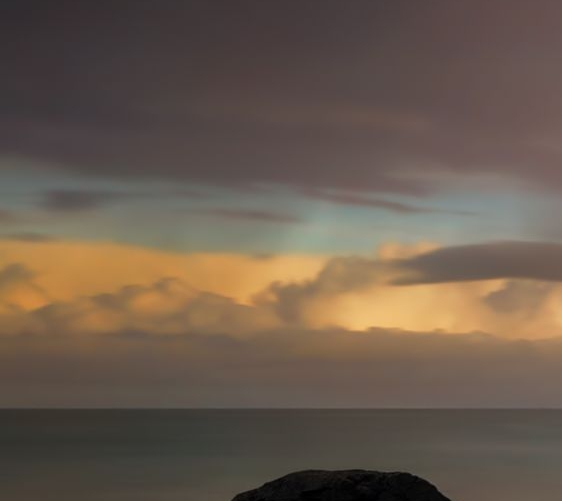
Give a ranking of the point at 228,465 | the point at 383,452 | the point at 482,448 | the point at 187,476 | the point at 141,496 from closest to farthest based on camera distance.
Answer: the point at 141,496 < the point at 187,476 < the point at 228,465 < the point at 383,452 < the point at 482,448

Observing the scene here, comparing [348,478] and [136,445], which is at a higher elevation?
[136,445]

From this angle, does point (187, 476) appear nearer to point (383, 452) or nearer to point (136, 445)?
point (383, 452)

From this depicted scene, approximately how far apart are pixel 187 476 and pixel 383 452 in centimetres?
3621

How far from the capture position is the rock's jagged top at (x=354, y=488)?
14.6 metres

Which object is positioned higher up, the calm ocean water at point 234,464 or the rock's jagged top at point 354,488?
the calm ocean water at point 234,464

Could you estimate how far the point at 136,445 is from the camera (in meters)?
124

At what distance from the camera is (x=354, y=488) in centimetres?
1465

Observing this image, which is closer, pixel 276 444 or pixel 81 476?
pixel 81 476

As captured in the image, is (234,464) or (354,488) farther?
(234,464)

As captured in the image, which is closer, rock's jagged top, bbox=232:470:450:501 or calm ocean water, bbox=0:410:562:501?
rock's jagged top, bbox=232:470:450:501

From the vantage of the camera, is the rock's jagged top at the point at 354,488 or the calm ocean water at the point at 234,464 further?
the calm ocean water at the point at 234,464

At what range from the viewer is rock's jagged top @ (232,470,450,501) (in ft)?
47.8

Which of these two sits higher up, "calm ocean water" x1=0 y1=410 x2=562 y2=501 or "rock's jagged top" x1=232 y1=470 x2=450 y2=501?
"calm ocean water" x1=0 y1=410 x2=562 y2=501

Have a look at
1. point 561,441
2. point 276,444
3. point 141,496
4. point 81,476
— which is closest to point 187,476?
point 81,476
